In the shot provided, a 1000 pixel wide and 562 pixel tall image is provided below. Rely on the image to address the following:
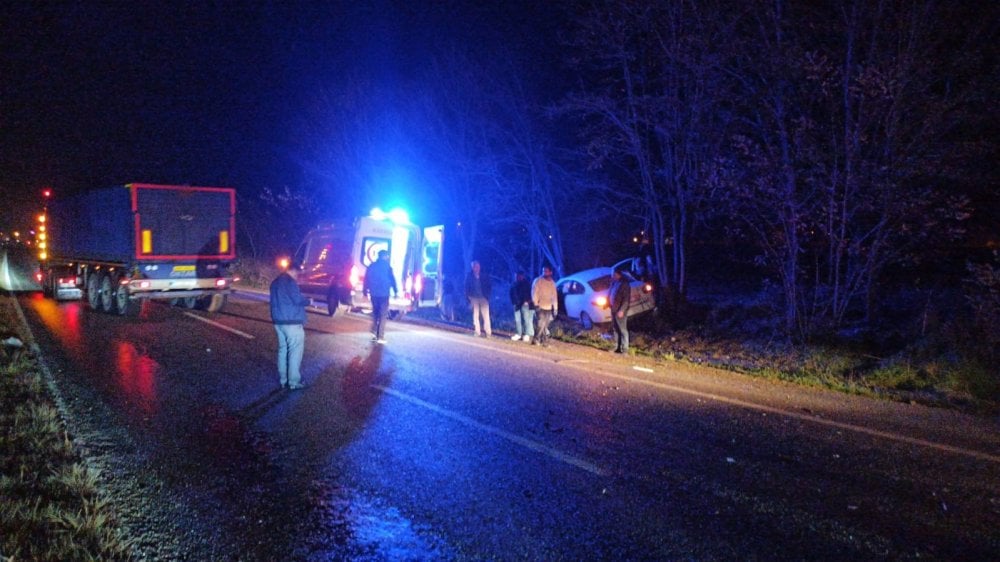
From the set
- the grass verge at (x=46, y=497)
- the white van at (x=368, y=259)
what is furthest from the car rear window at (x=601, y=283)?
the grass verge at (x=46, y=497)

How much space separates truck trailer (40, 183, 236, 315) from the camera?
49.5ft

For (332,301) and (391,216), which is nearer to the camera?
(391,216)

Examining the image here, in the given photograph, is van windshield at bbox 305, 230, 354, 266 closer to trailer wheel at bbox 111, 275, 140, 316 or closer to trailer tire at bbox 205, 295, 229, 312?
trailer tire at bbox 205, 295, 229, 312

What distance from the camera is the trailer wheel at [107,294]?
16.0 meters

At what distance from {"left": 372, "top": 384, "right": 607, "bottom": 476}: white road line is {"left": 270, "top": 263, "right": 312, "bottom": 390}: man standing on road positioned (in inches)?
45.9

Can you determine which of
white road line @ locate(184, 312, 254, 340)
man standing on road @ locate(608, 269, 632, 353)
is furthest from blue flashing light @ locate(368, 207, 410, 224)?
man standing on road @ locate(608, 269, 632, 353)

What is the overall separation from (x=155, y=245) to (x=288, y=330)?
8.97 metres

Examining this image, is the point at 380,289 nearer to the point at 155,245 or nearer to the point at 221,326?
the point at 221,326

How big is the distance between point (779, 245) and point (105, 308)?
1605cm

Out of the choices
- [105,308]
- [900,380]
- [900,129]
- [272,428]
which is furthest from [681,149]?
[105,308]

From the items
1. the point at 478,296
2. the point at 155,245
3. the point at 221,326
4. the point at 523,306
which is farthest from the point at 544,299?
the point at 155,245

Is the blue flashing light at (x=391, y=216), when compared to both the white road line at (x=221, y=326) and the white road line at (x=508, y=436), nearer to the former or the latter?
the white road line at (x=221, y=326)

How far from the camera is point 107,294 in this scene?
16.2m

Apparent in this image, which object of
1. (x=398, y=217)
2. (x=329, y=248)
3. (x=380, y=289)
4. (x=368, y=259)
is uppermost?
(x=398, y=217)
